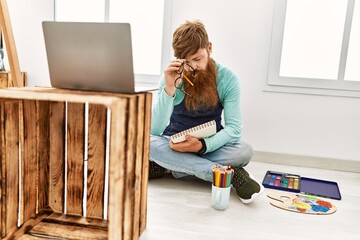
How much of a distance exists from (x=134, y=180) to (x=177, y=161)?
584 mm

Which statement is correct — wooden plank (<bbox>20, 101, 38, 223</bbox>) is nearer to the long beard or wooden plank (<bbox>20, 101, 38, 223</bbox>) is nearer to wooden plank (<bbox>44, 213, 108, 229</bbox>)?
wooden plank (<bbox>44, 213, 108, 229</bbox>)

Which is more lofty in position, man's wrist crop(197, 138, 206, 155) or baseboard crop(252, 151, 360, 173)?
man's wrist crop(197, 138, 206, 155)

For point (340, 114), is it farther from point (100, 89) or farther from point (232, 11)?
point (100, 89)

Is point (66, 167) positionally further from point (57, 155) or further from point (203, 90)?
point (203, 90)

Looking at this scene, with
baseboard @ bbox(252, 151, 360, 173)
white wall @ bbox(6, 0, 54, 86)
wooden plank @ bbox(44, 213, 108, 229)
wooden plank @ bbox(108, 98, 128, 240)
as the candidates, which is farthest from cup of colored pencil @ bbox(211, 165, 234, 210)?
white wall @ bbox(6, 0, 54, 86)

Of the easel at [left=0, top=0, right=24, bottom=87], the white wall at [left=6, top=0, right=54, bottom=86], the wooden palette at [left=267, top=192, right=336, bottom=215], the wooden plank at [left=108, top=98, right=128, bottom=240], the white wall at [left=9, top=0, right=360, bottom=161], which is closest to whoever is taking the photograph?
the wooden plank at [left=108, top=98, right=128, bottom=240]

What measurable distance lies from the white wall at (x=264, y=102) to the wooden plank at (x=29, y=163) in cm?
130

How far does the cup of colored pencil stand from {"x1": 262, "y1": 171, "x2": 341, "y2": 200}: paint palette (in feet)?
1.26

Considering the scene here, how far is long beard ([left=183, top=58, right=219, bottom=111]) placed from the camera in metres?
1.55

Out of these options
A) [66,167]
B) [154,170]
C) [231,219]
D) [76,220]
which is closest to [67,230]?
[76,220]

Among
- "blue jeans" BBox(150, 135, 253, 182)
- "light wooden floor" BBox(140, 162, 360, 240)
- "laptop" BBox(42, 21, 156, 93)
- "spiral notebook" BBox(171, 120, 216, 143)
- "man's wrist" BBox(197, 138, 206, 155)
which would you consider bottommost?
"light wooden floor" BBox(140, 162, 360, 240)

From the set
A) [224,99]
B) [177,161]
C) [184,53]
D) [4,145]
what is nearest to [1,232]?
[4,145]

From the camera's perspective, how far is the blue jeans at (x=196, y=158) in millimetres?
1479

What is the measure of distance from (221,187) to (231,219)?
0.12 meters
